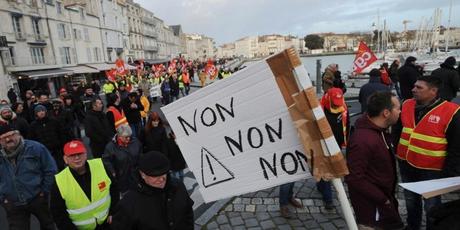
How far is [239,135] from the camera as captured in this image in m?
2.30

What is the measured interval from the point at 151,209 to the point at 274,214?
267 cm

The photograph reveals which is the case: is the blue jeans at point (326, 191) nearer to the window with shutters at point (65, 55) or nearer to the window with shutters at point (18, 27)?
the window with shutters at point (18, 27)

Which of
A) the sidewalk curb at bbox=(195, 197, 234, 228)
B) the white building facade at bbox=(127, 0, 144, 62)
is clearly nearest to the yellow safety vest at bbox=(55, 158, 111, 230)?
the sidewalk curb at bbox=(195, 197, 234, 228)

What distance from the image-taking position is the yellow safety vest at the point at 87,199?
3.03 metres

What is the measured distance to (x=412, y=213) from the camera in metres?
3.62

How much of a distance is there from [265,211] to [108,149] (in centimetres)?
238

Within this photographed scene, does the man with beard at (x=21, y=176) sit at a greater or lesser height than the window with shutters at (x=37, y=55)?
lesser

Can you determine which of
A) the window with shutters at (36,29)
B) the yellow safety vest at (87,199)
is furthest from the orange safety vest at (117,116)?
the window with shutters at (36,29)

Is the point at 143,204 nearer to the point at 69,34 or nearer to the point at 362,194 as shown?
the point at 362,194

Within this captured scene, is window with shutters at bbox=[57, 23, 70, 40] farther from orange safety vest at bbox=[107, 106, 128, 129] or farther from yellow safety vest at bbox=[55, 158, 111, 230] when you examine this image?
yellow safety vest at bbox=[55, 158, 111, 230]

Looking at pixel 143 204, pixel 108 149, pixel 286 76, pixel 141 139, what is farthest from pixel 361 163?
pixel 141 139

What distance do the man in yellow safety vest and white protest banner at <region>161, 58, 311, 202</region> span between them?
48.3 inches

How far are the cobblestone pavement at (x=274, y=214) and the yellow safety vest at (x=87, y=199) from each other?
1.63 meters

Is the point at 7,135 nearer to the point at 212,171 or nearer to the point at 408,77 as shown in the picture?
the point at 212,171
